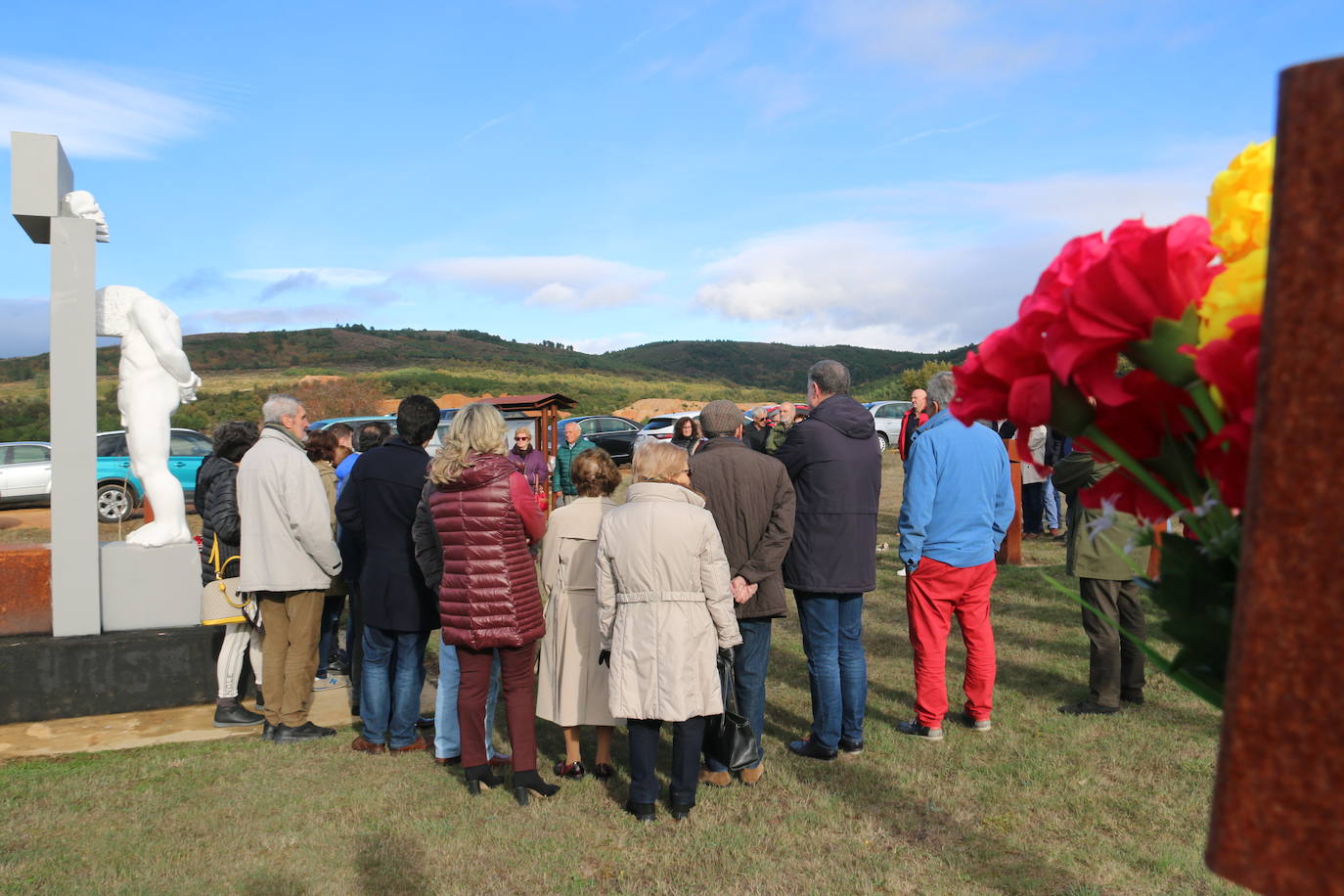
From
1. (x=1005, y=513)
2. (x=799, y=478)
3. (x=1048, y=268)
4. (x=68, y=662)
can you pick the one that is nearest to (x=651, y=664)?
(x=799, y=478)

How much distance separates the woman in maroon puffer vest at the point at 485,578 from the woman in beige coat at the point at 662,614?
0.48 metres

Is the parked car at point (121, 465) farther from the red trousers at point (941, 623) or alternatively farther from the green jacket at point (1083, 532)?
the green jacket at point (1083, 532)

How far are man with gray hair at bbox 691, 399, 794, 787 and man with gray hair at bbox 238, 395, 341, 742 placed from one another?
6.86 ft

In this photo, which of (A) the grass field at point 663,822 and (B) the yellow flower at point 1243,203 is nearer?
(B) the yellow flower at point 1243,203

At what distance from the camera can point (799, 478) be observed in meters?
5.01

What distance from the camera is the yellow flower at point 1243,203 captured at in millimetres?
942

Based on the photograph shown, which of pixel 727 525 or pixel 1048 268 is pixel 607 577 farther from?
pixel 1048 268

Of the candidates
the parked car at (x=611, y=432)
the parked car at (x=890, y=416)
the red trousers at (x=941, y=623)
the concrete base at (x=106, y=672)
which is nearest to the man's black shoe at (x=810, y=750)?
the red trousers at (x=941, y=623)

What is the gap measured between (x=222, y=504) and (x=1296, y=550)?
593 cm

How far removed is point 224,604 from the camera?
572 cm

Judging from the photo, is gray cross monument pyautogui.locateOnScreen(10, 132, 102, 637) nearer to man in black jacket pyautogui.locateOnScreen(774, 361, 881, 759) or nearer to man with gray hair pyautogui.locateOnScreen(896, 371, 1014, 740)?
man in black jacket pyautogui.locateOnScreen(774, 361, 881, 759)

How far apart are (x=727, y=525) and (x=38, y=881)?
3147mm

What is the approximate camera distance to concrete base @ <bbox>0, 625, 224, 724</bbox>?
574 centimetres

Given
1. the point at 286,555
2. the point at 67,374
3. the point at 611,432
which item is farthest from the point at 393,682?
the point at 611,432
